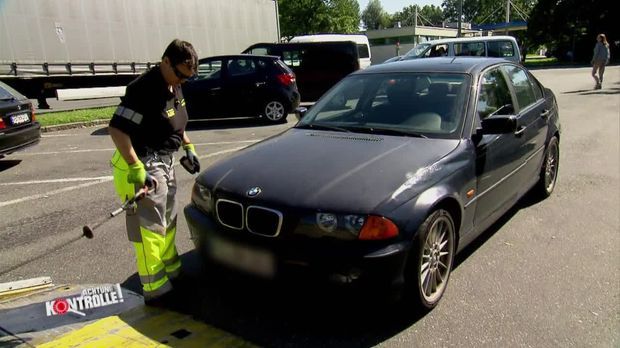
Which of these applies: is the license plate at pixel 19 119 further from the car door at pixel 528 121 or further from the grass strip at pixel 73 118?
the car door at pixel 528 121

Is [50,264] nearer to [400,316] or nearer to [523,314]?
[400,316]

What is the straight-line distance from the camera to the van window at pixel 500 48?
16047 millimetres

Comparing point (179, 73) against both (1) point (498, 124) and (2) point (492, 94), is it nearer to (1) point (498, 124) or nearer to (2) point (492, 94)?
(1) point (498, 124)

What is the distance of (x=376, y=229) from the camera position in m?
2.70

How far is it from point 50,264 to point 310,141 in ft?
7.81

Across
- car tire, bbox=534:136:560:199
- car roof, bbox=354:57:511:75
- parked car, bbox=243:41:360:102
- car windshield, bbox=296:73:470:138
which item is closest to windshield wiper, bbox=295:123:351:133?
car windshield, bbox=296:73:470:138

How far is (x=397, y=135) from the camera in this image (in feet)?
12.1

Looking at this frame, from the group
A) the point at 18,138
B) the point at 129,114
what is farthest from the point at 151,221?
the point at 18,138

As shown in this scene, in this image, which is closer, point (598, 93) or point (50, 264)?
point (50, 264)

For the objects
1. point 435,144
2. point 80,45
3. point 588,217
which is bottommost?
point 588,217

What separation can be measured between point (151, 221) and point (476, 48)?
15.3 metres

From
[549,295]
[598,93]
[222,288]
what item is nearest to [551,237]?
[549,295]

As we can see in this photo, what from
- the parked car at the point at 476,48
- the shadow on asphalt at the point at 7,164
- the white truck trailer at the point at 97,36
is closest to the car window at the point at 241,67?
the shadow on asphalt at the point at 7,164

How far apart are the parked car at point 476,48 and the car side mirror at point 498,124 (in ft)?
42.1
